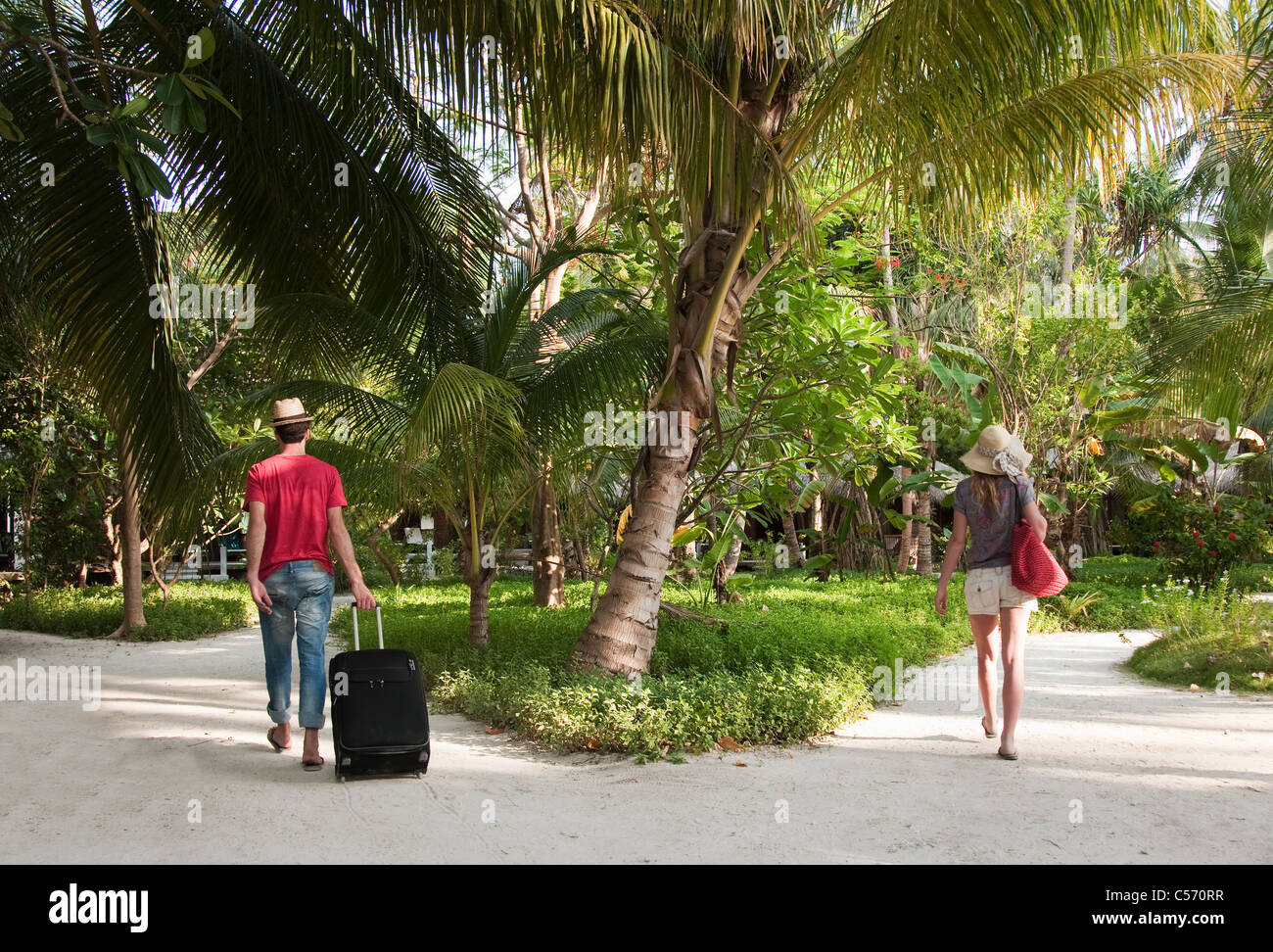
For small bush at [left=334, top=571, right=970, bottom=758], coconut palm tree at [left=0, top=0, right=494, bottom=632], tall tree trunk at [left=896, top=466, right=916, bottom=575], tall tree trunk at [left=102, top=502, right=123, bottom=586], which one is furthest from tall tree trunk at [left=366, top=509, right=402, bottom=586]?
coconut palm tree at [left=0, top=0, right=494, bottom=632]

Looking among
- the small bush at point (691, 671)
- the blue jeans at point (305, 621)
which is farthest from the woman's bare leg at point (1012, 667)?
the blue jeans at point (305, 621)

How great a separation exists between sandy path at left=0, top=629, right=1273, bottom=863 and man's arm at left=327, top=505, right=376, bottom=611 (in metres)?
0.87

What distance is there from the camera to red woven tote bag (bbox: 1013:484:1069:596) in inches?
196

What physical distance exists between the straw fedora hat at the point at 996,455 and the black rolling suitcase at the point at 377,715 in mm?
3051

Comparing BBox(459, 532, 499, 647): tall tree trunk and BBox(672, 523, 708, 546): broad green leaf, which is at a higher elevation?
BBox(672, 523, 708, 546): broad green leaf

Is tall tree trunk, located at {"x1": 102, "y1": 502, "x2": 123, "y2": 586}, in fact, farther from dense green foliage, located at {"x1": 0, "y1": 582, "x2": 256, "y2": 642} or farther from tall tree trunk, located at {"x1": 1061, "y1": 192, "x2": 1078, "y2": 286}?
tall tree trunk, located at {"x1": 1061, "y1": 192, "x2": 1078, "y2": 286}

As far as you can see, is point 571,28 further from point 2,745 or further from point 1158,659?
point 1158,659

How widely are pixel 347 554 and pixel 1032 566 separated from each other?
3.39 meters

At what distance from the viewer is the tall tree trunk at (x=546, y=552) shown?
1196 cm

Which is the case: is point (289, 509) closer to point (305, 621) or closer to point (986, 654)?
point (305, 621)

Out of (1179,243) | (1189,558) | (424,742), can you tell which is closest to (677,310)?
(424,742)

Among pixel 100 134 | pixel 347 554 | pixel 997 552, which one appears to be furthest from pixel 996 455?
pixel 100 134

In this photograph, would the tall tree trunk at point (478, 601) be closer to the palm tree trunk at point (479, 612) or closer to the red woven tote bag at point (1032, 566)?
the palm tree trunk at point (479, 612)

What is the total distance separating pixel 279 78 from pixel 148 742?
402cm
